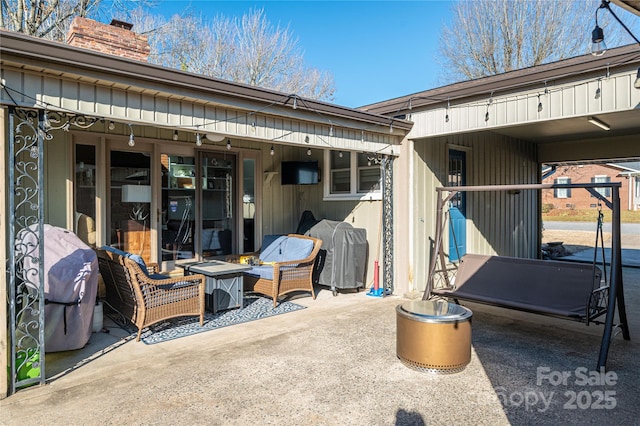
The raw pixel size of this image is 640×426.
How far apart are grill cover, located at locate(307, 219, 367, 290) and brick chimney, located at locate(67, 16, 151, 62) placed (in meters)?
3.57

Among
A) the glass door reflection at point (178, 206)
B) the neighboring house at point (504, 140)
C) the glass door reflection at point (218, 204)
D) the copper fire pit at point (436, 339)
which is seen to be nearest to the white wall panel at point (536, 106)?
the neighboring house at point (504, 140)

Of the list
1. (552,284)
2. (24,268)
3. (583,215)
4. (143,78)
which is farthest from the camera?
(583,215)

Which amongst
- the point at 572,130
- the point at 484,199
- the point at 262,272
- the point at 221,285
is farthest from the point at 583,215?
the point at 221,285

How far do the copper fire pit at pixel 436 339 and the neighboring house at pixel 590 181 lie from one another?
1035 inches

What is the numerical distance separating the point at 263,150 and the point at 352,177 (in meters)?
1.69

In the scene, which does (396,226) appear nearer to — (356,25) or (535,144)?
(535,144)

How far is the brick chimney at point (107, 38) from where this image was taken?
4707 millimetres

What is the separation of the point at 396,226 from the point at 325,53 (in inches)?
518

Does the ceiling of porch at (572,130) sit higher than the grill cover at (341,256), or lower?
higher

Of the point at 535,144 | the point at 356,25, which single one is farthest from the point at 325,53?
the point at 535,144

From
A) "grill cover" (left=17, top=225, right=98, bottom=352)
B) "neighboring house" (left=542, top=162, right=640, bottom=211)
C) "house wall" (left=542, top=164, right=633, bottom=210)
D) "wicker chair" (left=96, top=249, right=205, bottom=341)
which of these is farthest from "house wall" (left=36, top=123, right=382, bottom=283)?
"house wall" (left=542, top=164, right=633, bottom=210)

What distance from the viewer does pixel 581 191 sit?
28094mm

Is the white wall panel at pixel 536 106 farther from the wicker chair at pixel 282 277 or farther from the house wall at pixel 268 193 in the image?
the wicker chair at pixel 282 277

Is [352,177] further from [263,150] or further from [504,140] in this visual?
[504,140]
